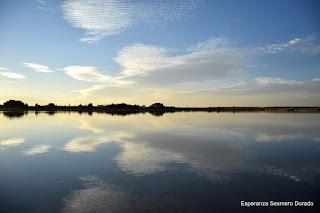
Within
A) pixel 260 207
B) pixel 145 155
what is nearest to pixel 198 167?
pixel 145 155

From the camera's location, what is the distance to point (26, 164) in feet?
75.8

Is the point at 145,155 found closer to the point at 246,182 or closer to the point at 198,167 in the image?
the point at 198,167

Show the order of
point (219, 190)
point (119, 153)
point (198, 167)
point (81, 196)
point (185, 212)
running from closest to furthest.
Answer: point (185, 212), point (81, 196), point (219, 190), point (198, 167), point (119, 153)

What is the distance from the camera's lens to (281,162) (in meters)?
24.6

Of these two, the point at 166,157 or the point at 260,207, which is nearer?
the point at 260,207

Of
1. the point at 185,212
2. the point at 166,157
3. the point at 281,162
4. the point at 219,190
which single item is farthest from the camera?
the point at 166,157

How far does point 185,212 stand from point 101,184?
6373mm

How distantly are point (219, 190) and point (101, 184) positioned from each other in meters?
6.97

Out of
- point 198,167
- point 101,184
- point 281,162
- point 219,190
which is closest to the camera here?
point 219,190

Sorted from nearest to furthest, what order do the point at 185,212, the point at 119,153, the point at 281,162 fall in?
1. the point at 185,212
2. the point at 281,162
3. the point at 119,153

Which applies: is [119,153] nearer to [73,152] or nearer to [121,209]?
[73,152]

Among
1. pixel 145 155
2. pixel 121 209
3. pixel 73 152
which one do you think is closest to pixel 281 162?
pixel 145 155

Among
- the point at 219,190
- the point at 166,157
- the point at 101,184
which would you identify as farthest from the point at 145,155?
the point at 219,190

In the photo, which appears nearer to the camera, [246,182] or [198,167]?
[246,182]
